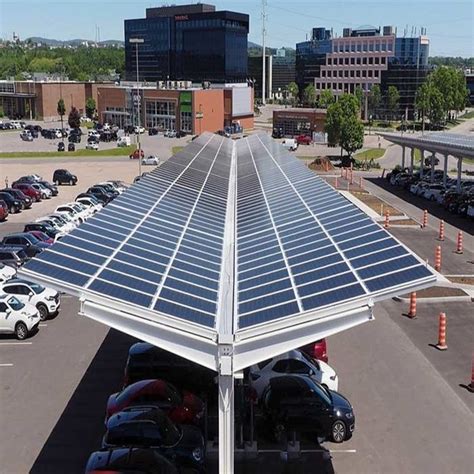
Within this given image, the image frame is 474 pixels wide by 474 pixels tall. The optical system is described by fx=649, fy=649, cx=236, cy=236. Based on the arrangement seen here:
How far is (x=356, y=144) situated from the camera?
64.2 m

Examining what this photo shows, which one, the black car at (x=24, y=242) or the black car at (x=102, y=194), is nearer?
the black car at (x=24, y=242)

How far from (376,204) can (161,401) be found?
31.2 m

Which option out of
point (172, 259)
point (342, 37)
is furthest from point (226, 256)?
point (342, 37)

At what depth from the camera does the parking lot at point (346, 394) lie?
12781mm

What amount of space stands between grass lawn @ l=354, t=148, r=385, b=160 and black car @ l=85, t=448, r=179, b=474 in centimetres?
6288

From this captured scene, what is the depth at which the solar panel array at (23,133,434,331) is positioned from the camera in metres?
10.8

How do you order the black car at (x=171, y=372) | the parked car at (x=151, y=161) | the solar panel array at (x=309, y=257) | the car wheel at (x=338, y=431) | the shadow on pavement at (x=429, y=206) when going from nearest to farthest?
the solar panel array at (x=309, y=257)
the car wheel at (x=338, y=431)
the black car at (x=171, y=372)
the shadow on pavement at (x=429, y=206)
the parked car at (x=151, y=161)

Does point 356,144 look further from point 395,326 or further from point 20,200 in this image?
point 395,326

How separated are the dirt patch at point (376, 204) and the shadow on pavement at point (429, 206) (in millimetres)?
2190

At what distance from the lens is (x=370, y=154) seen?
7538 centimetres

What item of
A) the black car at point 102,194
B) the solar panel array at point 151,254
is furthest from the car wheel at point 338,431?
the black car at point 102,194

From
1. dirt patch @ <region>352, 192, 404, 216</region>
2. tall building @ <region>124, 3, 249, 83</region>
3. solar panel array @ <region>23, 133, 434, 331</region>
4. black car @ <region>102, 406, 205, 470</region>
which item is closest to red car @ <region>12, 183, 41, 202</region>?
dirt patch @ <region>352, 192, 404, 216</region>

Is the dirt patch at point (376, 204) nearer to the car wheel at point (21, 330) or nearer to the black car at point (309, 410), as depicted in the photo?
the car wheel at point (21, 330)

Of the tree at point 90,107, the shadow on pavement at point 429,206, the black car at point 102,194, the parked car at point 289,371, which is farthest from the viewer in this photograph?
the tree at point 90,107
